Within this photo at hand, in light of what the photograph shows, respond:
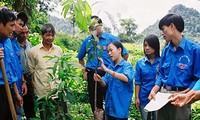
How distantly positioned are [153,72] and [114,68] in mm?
419

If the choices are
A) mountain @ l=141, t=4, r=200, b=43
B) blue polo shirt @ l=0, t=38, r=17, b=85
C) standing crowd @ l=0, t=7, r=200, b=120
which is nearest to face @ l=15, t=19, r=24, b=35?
standing crowd @ l=0, t=7, r=200, b=120

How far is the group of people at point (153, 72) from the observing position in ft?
8.23

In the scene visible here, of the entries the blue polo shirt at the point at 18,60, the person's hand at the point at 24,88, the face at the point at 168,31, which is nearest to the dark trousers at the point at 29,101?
the person's hand at the point at 24,88

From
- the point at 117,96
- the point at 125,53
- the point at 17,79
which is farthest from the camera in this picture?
the point at 125,53

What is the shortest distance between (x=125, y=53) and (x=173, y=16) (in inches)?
48.0

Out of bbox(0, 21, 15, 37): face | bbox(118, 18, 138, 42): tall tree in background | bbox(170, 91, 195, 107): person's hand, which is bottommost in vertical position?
bbox(170, 91, 195, 107): person's hand

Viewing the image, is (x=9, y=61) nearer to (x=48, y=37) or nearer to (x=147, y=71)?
(x=48, y=37)

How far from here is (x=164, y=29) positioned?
2561 millimetres

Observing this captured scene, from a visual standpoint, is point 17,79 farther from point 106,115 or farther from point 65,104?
point 106,115

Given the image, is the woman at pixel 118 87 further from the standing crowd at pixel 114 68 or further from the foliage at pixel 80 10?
the foliage at pixel 80 10

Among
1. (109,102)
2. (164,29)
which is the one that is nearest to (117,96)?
(109,102)

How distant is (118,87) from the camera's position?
296 cm

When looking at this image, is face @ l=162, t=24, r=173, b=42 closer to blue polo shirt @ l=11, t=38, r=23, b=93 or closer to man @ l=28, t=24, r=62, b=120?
man @ l=28, t=24, r=62, b=120

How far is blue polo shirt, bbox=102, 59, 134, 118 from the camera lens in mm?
2922
